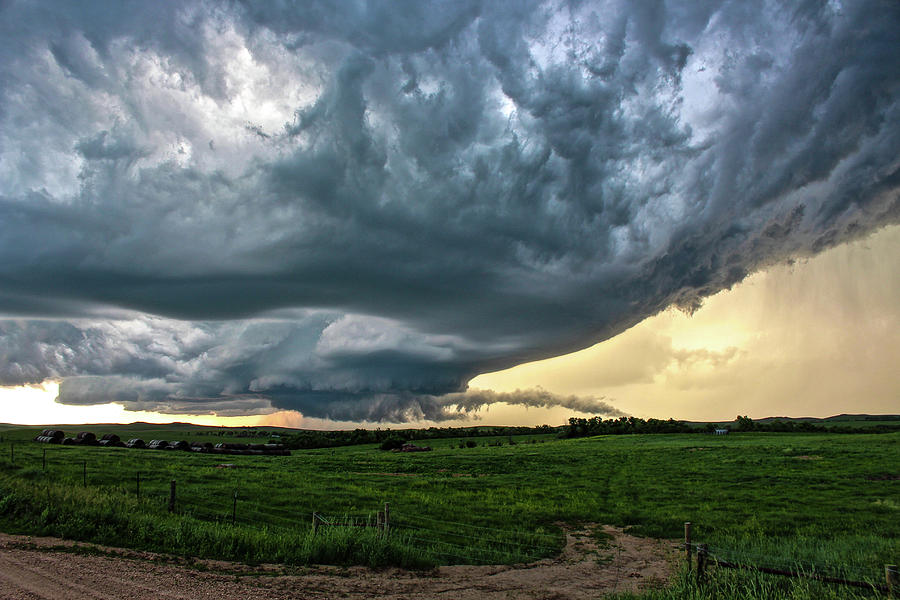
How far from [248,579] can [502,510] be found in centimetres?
2119

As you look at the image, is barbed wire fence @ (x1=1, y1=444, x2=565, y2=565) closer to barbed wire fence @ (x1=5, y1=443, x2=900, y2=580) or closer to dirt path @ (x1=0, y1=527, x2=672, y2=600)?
barbed wire fence @ (x1=5, y1=443, x2=900, y2=580)

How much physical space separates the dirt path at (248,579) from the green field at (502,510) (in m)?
1.25

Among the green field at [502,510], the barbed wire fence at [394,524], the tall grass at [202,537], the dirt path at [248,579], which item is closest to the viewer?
the dirt path at [248,579]

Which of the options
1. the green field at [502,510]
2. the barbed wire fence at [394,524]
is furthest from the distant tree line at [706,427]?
the barbed wire fence at [394,524]

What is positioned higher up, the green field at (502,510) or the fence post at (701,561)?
the fence post at (701,561)

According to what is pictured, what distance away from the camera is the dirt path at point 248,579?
14711 mm

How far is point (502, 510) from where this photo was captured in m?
34.7

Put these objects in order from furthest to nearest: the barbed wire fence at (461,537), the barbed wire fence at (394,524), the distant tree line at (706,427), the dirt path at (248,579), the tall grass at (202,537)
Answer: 1. the distant tree line at (706,427)
2. the barbed wire fence at (394,524)
3. the tall grass at (202,537)
4. the barbed wire fence at (461,537)
5. the dirt path at (248,579)

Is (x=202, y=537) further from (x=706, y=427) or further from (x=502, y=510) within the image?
(x=706, y=427)

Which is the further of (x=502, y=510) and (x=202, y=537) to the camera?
(x=502, y=510)

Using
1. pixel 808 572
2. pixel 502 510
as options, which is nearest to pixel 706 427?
pixel 502 510

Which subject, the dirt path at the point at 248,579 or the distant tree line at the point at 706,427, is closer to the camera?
the dirt path at the point at 248,579

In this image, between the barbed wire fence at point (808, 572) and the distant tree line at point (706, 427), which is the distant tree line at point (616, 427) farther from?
the barbed wire fence at point (808, 572)

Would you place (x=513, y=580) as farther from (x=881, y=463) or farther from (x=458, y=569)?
(x=881, y=463)
